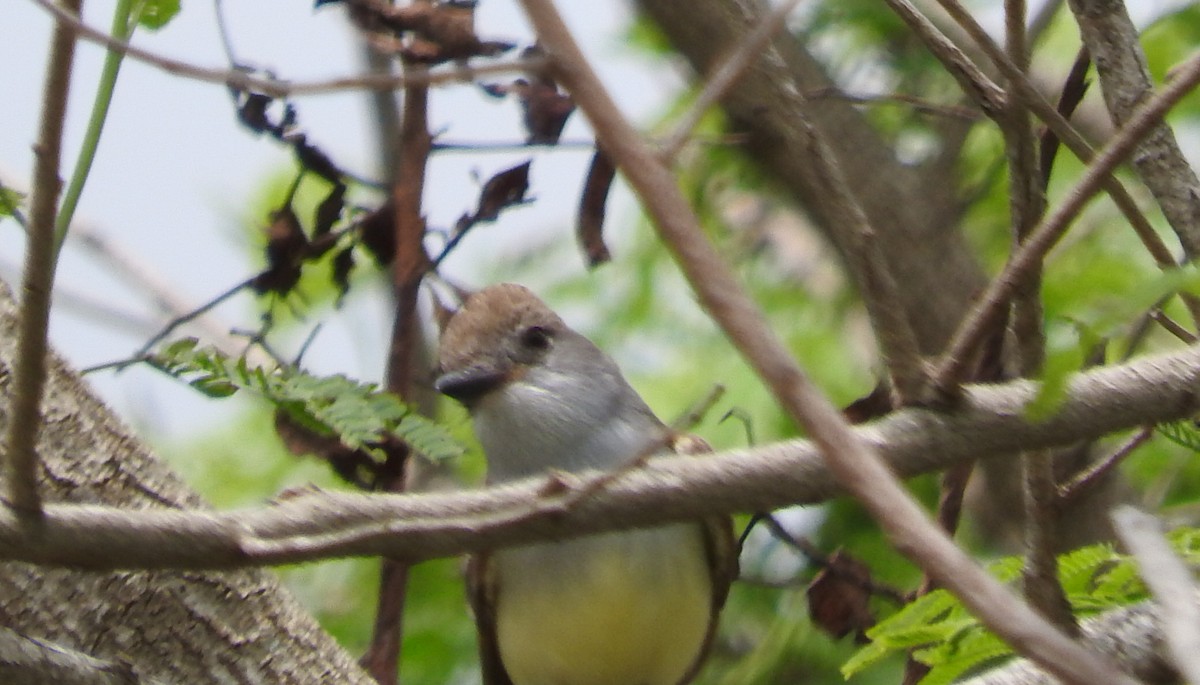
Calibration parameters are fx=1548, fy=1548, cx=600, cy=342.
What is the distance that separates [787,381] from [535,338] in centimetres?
251

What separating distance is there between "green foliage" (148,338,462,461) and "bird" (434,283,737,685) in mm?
628

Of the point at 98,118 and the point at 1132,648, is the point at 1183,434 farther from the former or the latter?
the point at 98,118

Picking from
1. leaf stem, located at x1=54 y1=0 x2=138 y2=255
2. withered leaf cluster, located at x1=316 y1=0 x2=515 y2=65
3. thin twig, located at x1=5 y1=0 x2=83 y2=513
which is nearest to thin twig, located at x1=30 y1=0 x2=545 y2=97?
thin twig, located at x1=5 y1=0 x2=83 y2=513

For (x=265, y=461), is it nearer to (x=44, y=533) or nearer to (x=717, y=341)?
(x=717, y=341)

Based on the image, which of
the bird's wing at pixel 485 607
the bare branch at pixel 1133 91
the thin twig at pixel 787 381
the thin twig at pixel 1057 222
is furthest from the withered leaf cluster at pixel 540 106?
the thin twig at pixel 787 381

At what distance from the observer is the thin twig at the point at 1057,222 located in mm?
1545

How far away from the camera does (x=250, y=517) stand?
1954mm

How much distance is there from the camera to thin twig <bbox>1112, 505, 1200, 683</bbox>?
114cm

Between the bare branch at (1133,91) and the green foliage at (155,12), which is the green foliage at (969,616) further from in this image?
the green foliage at (155,12)

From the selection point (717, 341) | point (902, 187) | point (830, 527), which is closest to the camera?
point (830, 527)

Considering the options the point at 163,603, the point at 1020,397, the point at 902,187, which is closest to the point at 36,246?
the point at 163,603

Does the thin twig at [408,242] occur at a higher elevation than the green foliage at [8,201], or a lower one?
lower

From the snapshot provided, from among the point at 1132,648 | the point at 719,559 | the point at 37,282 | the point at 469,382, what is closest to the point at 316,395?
the point at 469,382

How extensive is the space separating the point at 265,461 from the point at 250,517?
10.4 feet
